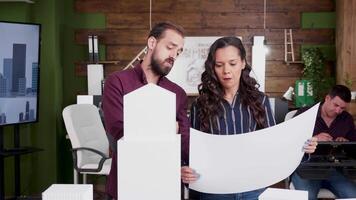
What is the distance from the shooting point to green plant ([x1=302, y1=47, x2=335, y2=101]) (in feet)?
15.7

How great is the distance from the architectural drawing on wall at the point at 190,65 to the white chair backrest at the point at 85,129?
1.09 metres

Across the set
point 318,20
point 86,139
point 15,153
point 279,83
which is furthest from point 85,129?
point 318,20

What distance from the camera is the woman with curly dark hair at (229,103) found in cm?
158

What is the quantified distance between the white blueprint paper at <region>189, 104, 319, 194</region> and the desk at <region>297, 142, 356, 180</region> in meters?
1.14

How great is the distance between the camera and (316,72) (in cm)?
478

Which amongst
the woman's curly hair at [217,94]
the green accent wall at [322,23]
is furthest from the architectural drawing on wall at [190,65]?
the woman's curly hair at [217,94]

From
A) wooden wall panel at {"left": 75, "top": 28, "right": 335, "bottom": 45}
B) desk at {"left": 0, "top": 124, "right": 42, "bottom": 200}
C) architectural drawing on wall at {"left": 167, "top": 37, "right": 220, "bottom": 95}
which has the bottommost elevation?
desk at {"left": 0, "top": 124, "right": 42, "bottom": 200}

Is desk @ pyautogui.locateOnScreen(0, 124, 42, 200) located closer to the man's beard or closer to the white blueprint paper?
the man's beard

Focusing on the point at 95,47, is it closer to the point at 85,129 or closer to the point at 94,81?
the point at 94,81

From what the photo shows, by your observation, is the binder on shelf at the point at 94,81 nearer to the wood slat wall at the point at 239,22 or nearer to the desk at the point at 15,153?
the wood slat wall at the point at 239,22

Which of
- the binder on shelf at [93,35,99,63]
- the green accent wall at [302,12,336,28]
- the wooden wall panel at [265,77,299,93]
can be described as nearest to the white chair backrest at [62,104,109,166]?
the binder on shelf at [93,35,99,63]

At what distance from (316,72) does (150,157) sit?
404cm

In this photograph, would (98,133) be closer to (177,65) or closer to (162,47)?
(177,65)

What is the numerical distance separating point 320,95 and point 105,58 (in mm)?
2289
